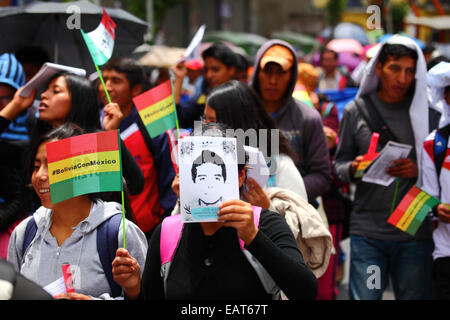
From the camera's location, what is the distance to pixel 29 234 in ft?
9.30

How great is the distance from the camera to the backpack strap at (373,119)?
4414mm

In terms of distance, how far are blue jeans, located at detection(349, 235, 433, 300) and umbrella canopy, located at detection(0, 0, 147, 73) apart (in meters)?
2.94

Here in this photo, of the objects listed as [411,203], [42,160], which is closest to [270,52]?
[411,203]

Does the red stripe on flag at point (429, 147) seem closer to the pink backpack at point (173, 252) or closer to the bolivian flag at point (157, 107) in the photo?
the bolivian flag at point (157, 107)

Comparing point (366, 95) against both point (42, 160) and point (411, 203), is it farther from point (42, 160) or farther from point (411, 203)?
point (42, 160)

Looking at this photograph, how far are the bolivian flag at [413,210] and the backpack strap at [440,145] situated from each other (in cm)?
19

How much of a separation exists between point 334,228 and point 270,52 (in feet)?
5.17

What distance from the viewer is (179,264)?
7.77 ft

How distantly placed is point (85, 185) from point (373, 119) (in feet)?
8.20

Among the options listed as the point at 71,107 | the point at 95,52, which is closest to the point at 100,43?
the point at 95,52

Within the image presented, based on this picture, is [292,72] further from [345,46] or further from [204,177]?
[345,46]

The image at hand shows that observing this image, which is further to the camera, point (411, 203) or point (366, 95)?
point (366, 95)

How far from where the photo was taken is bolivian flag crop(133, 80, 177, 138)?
12.1 ft

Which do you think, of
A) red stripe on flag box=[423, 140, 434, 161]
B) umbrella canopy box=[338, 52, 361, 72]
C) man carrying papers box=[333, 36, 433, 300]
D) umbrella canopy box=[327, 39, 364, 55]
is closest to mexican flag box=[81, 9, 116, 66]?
man carrying papers box=[333, 36, 433, 300]
